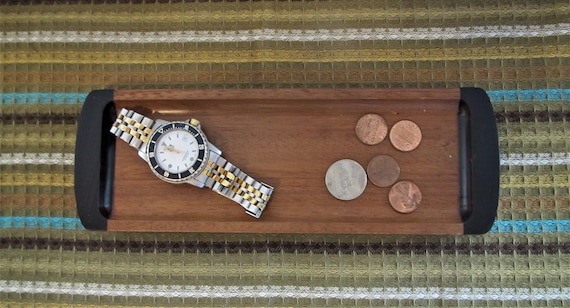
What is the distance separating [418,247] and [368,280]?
0.37ft

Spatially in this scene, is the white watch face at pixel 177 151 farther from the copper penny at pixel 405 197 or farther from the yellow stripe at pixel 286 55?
the copper penny at pixel 405 197

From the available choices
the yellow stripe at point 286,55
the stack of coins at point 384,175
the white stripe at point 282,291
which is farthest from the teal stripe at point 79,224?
the yellow stripe at point 286,55

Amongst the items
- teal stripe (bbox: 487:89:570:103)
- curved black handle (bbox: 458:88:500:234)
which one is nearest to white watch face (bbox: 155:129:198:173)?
curved black handle (bbox: 458:88:500:234)

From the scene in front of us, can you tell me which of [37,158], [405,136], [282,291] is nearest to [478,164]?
[405,136]

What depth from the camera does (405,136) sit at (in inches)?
36.5

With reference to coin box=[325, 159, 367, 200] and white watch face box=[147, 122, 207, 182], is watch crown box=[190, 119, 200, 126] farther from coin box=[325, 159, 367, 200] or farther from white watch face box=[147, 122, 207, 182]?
coin box=[325, 159, 367, 200]

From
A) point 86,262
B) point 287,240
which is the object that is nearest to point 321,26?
point 287,240

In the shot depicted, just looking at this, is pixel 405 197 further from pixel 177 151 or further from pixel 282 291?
pixel 177 151

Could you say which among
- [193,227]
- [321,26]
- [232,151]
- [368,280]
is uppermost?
[321,26]

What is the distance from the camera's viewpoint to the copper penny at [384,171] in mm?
923

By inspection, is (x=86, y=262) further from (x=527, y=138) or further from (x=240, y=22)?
(x=527, y=138)

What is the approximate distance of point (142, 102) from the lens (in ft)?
3.11

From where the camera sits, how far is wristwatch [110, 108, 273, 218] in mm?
905

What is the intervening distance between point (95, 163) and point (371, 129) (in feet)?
1.58
